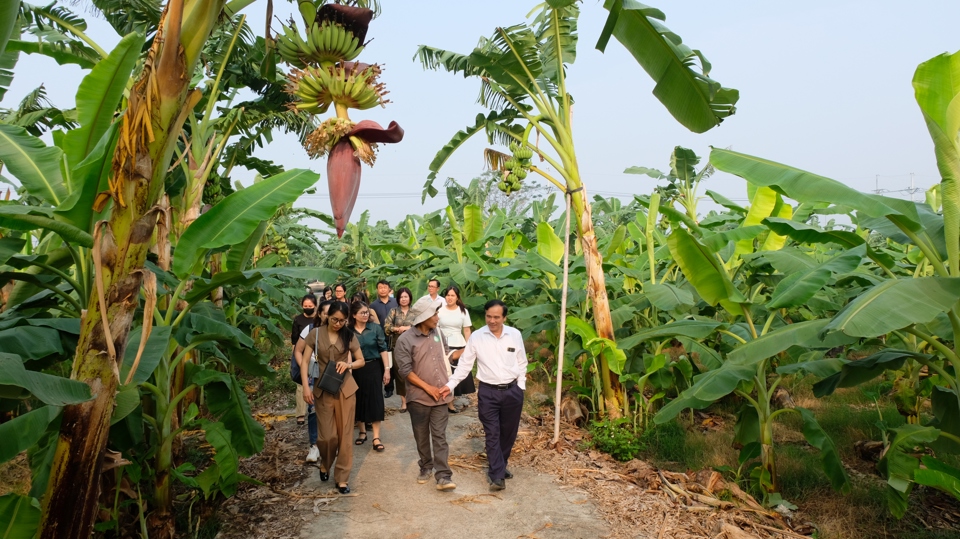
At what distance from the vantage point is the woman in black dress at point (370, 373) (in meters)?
6.28

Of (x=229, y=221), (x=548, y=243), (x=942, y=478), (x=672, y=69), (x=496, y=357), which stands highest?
(x=672, y=69)

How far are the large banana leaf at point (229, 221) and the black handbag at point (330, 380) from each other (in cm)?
187

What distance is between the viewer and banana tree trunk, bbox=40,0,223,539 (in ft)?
7.13

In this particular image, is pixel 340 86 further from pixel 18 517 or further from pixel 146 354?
pixel 146 354

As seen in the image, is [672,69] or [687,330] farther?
[687,330]

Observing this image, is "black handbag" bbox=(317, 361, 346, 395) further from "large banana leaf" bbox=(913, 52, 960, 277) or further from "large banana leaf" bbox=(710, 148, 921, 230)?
"large banana leaf" bbox=(913, 52, 960, 277)

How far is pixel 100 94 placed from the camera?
3023 millimetres

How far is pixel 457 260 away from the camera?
1052 centimetres

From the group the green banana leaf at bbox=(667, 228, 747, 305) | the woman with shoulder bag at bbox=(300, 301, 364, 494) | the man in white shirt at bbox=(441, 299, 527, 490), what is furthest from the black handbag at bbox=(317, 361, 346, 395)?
the green banana leaf at bbox=(667, 228, 747, 305)

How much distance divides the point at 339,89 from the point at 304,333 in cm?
449

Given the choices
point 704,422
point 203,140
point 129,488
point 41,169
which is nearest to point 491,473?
point 129,488

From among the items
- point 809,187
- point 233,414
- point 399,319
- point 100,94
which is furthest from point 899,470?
point 399,319

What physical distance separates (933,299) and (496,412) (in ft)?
10.2

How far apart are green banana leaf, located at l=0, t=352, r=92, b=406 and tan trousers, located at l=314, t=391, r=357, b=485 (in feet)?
9.19
